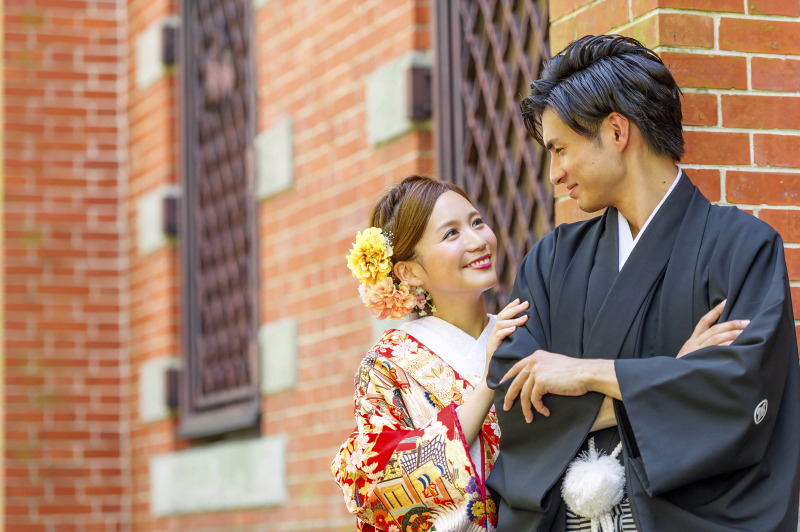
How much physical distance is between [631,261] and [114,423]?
566cm

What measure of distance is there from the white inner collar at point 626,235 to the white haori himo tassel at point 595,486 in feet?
1.36

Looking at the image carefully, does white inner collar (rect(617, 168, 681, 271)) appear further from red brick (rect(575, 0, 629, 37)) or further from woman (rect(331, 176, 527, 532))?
red brick (rect(575, 0, 629, 37))

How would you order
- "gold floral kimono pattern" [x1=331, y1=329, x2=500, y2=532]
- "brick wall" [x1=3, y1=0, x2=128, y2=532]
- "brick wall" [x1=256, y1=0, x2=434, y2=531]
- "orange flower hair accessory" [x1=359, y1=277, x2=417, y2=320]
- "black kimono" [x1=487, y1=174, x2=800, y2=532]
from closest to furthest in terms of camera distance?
1. "black kimono" [x1=487, y1=174, x2=800, y2=532]
2. "gold floral kimono pattern" [x1=331, y1=329, x2=500, y2=532]
3. "orange flower hair accessory" [x1=359, y1=277, x2=417, y2=320]
4. "brick wall" [x1=256, y1=0, x2=434, y2=531]
5. "brick wall" [x1=3, y1=0, x2=128, y2=532]

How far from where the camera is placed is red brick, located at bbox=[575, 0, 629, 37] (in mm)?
3312

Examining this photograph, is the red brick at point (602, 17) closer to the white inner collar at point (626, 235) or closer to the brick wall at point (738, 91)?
the brick wall at point (738, 91)

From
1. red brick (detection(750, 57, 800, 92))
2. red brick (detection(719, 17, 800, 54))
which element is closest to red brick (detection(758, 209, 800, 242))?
red brick (detection(750, 57, 800, 92))

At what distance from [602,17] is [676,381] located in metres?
1.39

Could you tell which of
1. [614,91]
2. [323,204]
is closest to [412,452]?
[614,91]

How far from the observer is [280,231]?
6.09 meters

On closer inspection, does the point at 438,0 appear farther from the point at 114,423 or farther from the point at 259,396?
the point at 114,423

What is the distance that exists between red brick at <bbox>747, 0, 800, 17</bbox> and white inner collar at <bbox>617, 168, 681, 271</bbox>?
86cm

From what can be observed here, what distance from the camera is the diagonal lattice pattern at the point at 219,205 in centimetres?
666

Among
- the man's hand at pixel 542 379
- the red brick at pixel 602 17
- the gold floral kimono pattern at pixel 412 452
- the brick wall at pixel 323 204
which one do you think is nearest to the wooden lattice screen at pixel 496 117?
the brick wall at pixel 323 204

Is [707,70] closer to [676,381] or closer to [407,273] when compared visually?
[407,273]
